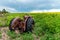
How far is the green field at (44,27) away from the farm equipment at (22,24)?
22 cm

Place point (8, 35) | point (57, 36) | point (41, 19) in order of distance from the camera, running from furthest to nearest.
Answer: point (41, 19) → point (8, 35) → point (57, 36)

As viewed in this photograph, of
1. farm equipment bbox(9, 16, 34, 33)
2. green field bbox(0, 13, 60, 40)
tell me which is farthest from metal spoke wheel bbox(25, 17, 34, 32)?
green field bbox(0, 13, 60, 40)

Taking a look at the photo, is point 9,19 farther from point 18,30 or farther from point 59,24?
point 59,24

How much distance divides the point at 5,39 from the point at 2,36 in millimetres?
318

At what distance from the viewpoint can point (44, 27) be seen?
33.9ft

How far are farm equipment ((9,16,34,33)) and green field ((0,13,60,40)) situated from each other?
0.22 metres

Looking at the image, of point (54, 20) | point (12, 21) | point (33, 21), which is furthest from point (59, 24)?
point (12, 21)

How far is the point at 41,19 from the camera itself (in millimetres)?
11039

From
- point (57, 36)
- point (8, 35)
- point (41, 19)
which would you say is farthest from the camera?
point (41, 19)

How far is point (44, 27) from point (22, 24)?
2.76 ft

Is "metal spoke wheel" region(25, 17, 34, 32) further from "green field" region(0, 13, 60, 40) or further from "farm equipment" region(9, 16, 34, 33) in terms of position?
"green field" region(0, 13, 60, 40)

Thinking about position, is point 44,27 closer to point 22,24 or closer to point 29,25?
point 29,25

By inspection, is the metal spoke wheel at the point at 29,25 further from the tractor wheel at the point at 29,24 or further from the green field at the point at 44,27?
the green field at the point at 44,27

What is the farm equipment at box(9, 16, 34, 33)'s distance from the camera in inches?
403
